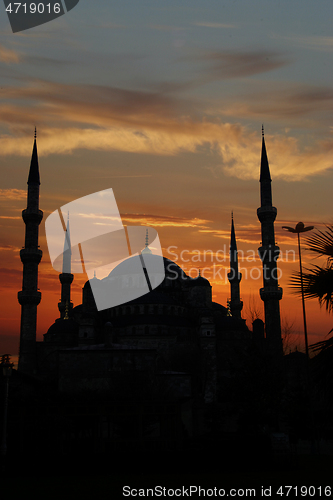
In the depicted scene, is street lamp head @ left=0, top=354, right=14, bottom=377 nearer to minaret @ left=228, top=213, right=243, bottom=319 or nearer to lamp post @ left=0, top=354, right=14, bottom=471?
lamp post @ left=0, top=354, right=14, bottom=471

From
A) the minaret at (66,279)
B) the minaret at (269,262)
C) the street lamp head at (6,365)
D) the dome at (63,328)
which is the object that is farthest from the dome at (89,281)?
the street lamp head at (6,365)

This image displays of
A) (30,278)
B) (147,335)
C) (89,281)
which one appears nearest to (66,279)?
(89,281)

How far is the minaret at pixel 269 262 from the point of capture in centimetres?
4488

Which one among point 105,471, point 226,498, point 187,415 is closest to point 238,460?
point 105,471

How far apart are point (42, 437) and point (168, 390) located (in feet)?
49.0

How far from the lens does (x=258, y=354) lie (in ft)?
102

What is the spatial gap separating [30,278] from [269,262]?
21222mm

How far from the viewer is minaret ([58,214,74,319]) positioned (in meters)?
58.5

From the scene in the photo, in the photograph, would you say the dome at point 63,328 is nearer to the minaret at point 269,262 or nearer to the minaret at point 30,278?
the minaret at point 30,278

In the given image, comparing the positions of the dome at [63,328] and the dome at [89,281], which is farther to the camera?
the dome at [89,281]

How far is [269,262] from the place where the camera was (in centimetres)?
4622

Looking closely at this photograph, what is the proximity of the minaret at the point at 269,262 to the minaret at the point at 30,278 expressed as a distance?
19996 millimetres

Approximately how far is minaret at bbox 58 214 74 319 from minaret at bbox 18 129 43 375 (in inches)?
419

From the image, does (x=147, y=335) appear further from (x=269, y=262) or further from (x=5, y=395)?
(x=5, y=395)
